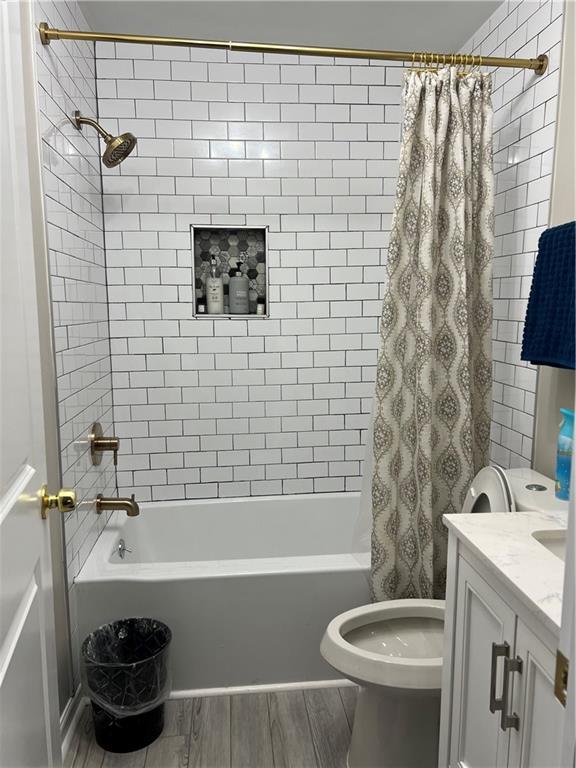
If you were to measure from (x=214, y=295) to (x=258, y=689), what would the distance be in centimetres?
175

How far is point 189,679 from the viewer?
2236 mm

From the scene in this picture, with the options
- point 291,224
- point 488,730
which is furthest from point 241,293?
point 488,730

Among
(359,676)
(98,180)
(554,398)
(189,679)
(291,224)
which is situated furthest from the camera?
(291,224)

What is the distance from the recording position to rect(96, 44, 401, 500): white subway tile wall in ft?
9.07

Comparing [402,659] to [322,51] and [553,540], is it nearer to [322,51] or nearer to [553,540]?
[553,540]

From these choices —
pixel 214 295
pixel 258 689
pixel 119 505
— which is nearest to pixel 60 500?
pixel 119 505

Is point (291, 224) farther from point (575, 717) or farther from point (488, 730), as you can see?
point (575, 717)

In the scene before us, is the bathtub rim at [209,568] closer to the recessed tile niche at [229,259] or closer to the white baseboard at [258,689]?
the white baseboard at [258,689]

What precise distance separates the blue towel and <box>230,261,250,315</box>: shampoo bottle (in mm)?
1456

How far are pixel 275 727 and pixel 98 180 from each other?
241 centimetres

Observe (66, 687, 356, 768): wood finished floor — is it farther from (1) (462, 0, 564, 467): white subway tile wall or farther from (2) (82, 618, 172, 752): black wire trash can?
(1) (462, 0, 564, 467): white subway tile wall

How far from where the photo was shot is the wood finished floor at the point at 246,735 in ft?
6.27

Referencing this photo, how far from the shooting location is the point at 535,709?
1.08 metres

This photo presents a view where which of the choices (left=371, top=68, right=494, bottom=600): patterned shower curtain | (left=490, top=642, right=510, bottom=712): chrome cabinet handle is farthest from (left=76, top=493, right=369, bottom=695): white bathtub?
(left=490, top=642, right=510, bottom=712): chrome cabinet handle
